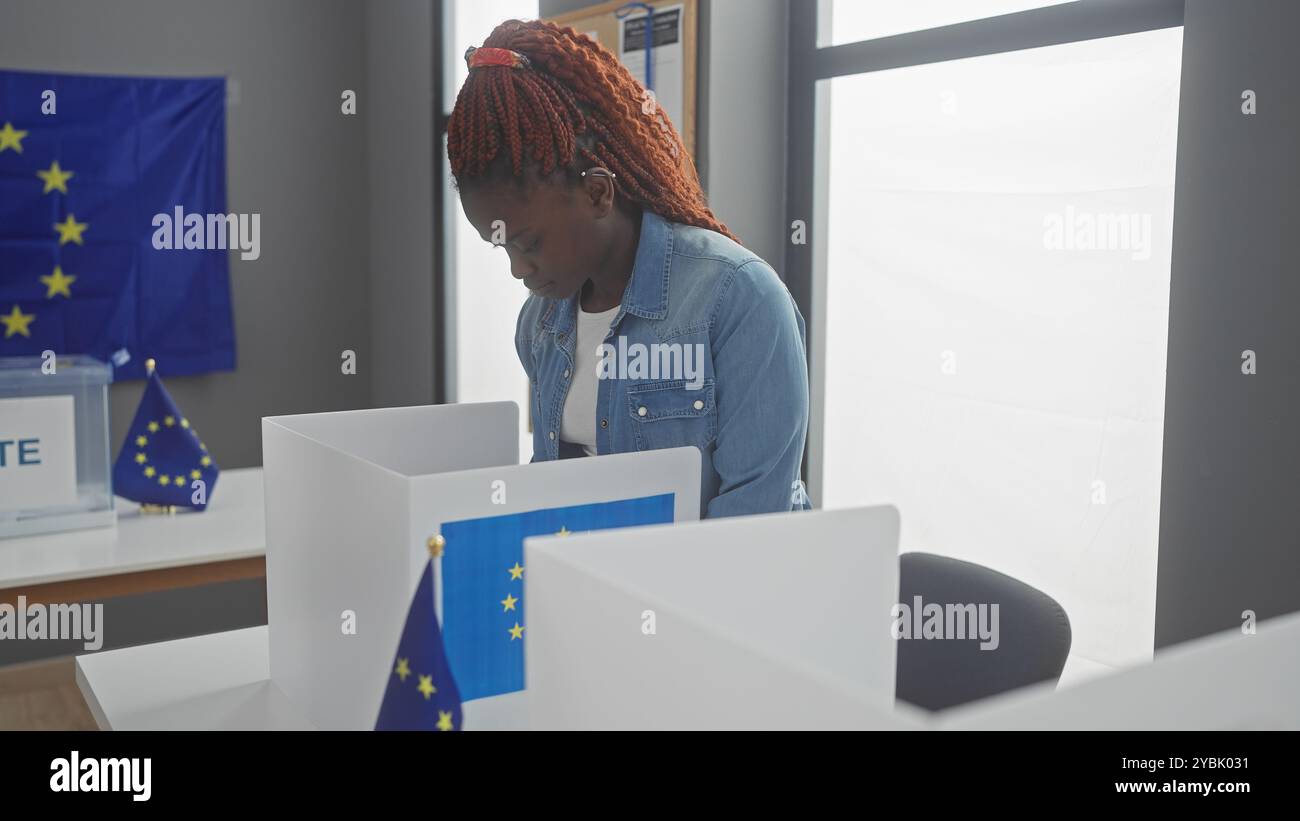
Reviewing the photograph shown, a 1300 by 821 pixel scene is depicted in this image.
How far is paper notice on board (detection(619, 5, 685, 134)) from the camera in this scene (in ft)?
8.07

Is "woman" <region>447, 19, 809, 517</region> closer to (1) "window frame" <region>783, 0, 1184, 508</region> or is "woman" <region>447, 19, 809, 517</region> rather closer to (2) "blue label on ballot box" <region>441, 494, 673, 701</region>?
(2) "blue label on ballot box" <region>441, 494, 673, 701</region>

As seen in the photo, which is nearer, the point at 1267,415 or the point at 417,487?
the point at 417,487

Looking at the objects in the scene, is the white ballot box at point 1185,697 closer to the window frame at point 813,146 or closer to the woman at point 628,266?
the woman at point 628,266

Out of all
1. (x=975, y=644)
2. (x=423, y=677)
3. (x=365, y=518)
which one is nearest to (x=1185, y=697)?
(x=423, y=677)

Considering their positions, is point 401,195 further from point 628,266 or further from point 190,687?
point 190,687

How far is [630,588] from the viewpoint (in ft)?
2.00

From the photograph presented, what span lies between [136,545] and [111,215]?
5.97 ft

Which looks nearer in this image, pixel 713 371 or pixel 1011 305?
pixel 713 371

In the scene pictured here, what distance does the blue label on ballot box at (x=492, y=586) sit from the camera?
94 cm

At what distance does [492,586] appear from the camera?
97 centimetres
